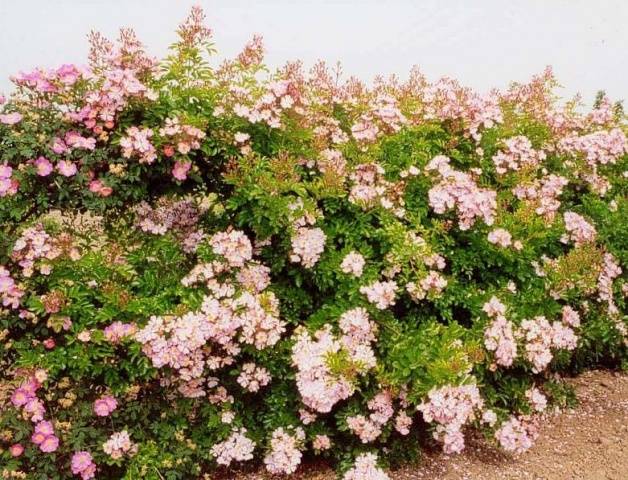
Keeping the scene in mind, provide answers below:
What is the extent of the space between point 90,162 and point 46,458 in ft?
5.19

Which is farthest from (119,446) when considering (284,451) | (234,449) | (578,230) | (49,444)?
(578,230)

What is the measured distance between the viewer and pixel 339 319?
370cm

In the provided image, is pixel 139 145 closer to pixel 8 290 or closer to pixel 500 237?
pixel 8 290

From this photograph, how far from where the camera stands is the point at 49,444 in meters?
3.35

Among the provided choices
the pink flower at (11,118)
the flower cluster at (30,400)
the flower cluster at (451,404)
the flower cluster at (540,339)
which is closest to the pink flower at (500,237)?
the flower cluster at (540,339)

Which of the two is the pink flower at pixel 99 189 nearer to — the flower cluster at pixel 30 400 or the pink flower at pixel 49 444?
the flower cluster at pixel 30 400

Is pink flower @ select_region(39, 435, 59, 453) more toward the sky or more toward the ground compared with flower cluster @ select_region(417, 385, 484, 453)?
more toward the sky

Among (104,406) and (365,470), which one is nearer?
(104,406)

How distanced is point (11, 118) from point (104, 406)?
165 cm

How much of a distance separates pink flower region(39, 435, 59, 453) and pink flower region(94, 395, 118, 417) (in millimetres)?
240

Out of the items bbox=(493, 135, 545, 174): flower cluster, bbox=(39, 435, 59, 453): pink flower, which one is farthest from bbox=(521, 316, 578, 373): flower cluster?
bbox=(39, 435, 59, 453): pink flower

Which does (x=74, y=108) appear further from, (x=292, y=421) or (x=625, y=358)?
(x=625, y=358)

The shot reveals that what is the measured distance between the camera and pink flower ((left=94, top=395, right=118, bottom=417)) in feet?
11.3

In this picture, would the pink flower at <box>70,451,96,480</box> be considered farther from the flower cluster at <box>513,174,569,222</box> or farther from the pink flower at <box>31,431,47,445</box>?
the flower cluster at <box>513,174,569,222</box>
